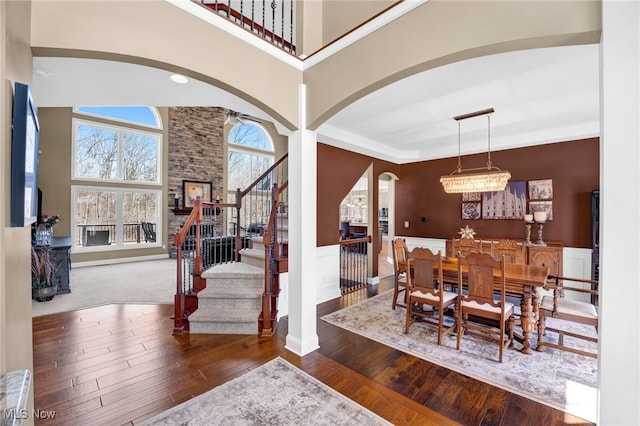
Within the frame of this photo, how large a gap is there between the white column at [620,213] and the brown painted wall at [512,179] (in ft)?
11.8

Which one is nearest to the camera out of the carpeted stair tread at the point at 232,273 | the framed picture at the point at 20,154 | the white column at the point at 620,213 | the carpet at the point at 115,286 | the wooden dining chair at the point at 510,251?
the framed picture at the point at 20,154

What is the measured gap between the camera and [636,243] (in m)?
1.26

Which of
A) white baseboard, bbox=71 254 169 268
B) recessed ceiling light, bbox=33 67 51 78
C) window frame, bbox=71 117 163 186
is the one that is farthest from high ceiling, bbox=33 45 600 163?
white baseboard, bbox=71 254 169 268

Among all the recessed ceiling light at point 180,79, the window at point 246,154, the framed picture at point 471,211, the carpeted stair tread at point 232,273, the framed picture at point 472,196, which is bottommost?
the carpeted stair tread at point 232,273

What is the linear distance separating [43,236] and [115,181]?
10.4ft

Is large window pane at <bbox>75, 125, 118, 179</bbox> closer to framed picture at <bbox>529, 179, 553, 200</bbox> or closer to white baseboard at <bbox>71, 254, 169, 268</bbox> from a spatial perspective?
white baseboard at <bbox>71, 254, 169, 268</bbox>

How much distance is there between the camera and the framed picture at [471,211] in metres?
5.41

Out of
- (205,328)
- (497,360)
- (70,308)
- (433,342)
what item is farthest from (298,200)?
(70,308)

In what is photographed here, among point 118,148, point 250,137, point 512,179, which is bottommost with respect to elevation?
point 512,179

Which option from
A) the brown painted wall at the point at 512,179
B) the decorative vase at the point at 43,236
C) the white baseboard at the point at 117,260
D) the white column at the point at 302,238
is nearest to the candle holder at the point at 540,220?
the brown painted wall at the point at 512,179

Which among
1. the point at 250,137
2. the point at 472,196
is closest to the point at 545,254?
the point at 472,196

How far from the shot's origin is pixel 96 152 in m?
7.13

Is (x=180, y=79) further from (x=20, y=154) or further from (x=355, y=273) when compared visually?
(x=355, y=273)

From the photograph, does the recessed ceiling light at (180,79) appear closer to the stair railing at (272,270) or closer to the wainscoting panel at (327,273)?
the stair railing at (272,270)
